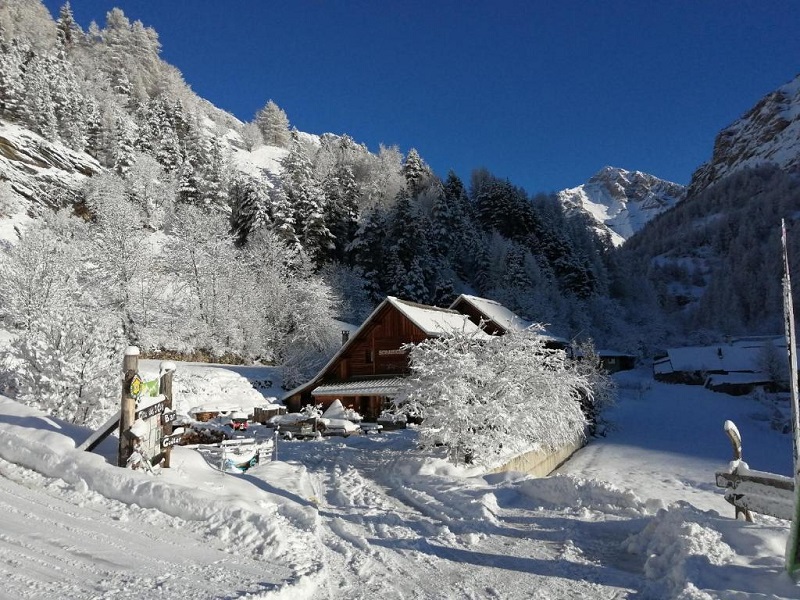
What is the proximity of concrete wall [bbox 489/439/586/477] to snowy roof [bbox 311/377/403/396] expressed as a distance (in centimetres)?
902

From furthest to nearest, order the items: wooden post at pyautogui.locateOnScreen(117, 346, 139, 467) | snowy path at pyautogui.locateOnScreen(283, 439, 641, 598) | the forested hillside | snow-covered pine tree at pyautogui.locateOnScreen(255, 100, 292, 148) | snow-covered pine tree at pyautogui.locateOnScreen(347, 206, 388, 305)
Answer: snow-covered pine tree at pyautogui.locateOnScreen(255, 100, 292, 148) → snow-covered pine tree at pyautogui.locateOnScreen(347, 206, 388, 305) → the forested hillside → wooden post at pyautogui.locateOnScreen(117, 346, 139, 467) → snowy path at pyautogui.locateOnScreen(283, 439, 641, 598)

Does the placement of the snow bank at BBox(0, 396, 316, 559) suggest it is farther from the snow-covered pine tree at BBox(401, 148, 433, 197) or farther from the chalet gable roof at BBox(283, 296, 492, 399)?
the snow-covered pine tree at BBox(401, 148, 433, 197)

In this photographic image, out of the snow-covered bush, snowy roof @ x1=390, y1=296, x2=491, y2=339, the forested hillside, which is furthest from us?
the forested hillside

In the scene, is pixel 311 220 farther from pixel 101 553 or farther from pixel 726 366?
pixel 726 366

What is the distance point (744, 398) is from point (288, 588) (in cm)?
6098

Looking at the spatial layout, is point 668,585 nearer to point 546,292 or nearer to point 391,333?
point 391,333

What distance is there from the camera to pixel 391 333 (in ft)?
95.5

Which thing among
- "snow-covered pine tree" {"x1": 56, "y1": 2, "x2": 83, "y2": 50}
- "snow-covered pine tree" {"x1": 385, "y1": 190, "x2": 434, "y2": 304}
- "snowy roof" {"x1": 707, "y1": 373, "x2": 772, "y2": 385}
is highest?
"snow-covered pine tree" {"x1": 56, "y1": 2, "x2": 83, "y2": 50}

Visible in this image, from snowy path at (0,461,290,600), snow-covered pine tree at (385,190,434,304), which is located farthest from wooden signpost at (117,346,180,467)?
snow-covered pine tree at (385,190,434,304)

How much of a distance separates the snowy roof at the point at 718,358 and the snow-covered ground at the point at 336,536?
59.8 meters

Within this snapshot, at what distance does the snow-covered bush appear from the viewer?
13.8m

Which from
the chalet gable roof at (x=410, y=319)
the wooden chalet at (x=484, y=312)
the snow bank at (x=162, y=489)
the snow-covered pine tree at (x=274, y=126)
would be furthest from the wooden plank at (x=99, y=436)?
the snow-covered pine tree at (x=274, y=126)

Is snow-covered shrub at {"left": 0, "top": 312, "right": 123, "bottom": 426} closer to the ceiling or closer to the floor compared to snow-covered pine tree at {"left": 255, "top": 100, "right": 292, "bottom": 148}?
closer to the floor

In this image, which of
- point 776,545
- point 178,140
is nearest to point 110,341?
point 776,545
